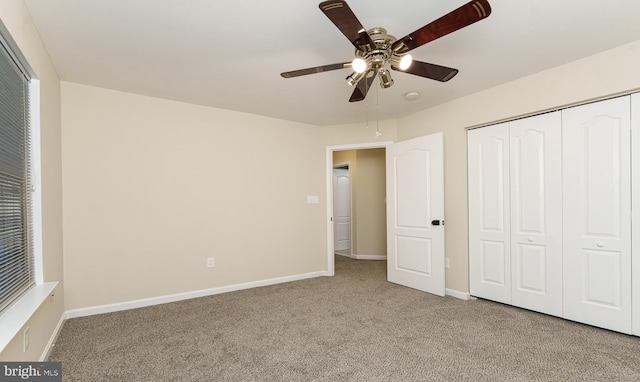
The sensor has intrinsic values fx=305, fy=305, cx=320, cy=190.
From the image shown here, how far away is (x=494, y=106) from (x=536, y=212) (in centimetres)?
117

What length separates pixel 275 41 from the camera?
89.1 inches

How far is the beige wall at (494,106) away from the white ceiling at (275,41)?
0.12 meters

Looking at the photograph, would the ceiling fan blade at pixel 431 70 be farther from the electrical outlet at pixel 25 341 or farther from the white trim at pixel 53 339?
the white trim at pixel 53 339

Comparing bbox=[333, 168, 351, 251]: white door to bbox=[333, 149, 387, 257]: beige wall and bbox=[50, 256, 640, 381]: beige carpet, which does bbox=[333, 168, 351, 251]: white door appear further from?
bbox=[50, 256, 640, 381]: beige carpet

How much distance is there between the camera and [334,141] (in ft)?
15.4

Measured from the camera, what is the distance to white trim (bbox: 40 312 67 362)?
2.18 m

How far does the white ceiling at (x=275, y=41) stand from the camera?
6.25 feet

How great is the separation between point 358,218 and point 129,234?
157 inches

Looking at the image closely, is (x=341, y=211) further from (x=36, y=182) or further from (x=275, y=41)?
(x=36, y=182)

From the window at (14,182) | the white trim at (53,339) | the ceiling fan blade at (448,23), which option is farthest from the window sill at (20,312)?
the ceiling fan blade at (448,23)

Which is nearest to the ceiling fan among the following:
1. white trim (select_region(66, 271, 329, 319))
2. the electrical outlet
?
the electrical outlet

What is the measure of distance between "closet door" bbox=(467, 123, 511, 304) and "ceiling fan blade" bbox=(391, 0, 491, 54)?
2.07 meters

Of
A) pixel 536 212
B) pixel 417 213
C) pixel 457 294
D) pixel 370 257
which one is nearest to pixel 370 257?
pixel 370 257

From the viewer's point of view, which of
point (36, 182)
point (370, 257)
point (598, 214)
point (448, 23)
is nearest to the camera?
point (448, 23)
